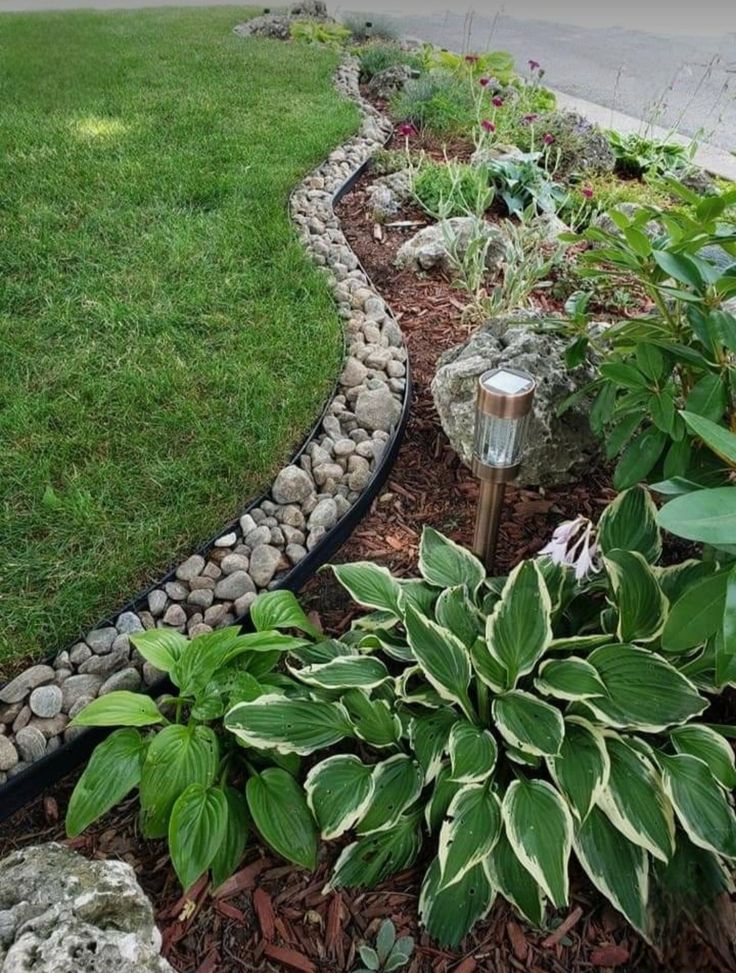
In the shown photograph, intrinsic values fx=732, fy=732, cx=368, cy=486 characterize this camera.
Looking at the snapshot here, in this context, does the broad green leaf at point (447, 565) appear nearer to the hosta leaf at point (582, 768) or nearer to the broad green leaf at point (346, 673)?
the broad green leaf at point (346, 673)

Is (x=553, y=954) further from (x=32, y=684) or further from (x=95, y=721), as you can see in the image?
(x=32, y=684)

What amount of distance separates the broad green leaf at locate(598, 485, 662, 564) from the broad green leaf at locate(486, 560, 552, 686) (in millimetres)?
241

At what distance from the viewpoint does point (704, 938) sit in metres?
1.20

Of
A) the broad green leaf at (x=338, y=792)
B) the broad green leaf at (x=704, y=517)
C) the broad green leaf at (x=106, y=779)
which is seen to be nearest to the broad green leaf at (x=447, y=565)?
the broad green leaf at (x=338, y=792)

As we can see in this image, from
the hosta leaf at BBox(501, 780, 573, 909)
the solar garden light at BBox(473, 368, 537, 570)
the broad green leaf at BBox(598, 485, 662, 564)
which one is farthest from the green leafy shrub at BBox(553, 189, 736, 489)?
the hosta leaf at BBox(501, 780, 573, 909)

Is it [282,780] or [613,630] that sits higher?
[613,630]

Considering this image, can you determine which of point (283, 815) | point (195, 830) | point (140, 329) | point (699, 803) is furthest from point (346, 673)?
point (140, 329)

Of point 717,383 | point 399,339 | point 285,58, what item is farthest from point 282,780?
point 285,58

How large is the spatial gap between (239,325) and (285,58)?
4.03 meters

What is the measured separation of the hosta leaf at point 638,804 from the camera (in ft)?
3.89

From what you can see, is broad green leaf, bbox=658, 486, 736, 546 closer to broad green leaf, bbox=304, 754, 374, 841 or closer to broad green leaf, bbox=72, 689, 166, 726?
broad green leaf, bbox=304, 754, 374, 841

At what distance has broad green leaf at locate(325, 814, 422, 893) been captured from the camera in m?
1.27

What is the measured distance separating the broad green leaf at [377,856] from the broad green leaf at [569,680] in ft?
1.11

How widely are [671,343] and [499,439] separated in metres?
0.37
